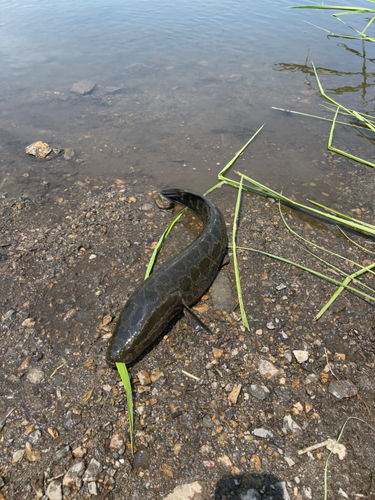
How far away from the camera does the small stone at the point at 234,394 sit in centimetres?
306

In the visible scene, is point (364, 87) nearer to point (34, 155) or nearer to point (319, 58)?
point (319, 58)

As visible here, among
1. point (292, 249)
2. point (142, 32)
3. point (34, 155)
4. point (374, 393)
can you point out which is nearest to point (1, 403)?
point (374, 393)

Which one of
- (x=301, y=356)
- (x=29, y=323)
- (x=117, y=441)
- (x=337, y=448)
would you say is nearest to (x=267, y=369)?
(x=301, y=356)

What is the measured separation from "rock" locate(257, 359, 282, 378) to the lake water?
12.2 feet

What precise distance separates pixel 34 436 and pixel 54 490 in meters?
0.51

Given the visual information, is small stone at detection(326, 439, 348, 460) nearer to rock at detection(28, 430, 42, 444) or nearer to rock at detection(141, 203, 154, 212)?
rock at detection(28, 430, 42, 444)

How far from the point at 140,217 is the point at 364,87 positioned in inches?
330

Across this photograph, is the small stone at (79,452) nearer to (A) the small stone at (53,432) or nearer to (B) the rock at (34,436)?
(A) the small stone at (53,432)

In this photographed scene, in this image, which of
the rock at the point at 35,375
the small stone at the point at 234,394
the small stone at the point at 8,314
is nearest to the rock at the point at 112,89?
the small stone at the point at 8,314

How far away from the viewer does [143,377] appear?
322 centimetres

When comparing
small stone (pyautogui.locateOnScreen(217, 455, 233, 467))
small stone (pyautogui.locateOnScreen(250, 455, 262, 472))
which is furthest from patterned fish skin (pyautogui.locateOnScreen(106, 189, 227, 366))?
small stone (pyautogui.locateOnScreen(250, 455, 262, 472))

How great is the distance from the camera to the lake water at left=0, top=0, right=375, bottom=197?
658 centimetres

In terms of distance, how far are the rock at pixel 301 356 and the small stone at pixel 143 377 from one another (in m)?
1.68

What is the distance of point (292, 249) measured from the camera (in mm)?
4680
